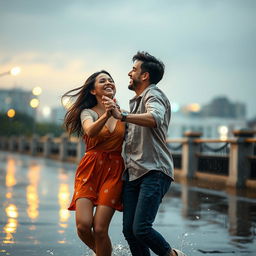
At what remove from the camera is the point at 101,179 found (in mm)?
5887

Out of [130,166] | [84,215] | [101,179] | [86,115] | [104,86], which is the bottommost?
[84,215]

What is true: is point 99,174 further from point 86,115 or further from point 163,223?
point 163,223

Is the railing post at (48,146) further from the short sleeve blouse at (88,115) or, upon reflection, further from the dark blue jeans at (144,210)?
the dark blue jeans at (144,210)

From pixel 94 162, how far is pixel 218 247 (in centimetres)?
297

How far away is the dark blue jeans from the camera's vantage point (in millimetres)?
5543

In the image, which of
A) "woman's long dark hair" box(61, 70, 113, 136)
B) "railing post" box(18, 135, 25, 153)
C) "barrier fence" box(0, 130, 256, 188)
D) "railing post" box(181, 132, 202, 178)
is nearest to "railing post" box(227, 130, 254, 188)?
"barrier fence" box(0, 130, 256, 188)

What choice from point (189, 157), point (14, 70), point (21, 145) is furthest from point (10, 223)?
point (21, 145)

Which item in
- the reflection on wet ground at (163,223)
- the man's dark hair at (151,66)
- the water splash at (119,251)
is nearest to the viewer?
the man's dark hair at (151,66)

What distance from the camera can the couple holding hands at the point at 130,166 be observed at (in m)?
5.57

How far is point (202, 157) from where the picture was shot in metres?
23.6

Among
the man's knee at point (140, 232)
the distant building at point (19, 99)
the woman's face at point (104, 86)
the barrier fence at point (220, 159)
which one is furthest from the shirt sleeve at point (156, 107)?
the distant building at point (19, 99)

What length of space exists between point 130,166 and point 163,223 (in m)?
5.07

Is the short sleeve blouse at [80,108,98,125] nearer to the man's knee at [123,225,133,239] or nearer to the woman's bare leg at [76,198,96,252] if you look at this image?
the woman's bare leg at [76,198,96,252]

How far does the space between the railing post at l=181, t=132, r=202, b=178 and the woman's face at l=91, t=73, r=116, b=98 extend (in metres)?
18.1
